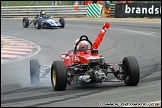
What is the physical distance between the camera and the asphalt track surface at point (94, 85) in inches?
286

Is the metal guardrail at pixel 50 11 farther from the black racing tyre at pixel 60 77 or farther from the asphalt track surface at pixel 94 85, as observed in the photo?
the black racing tyre at pixel 60 77

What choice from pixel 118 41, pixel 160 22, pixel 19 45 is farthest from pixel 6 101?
pixel 160 22

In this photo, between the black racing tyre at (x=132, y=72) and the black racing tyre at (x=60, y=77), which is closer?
the black racing tyre at (x=60, y=77)

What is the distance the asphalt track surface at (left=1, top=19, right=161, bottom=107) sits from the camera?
7.27m

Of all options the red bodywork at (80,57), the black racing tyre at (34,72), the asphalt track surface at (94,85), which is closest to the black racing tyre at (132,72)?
the asphalt track surface at (94,85)

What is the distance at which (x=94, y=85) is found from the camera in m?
9.15

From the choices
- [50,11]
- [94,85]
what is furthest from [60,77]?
[50,11]

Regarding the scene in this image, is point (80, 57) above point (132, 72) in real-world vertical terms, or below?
above

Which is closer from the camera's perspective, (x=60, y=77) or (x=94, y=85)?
(x=60, y=77)

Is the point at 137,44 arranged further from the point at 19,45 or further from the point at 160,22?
the point at 160,22

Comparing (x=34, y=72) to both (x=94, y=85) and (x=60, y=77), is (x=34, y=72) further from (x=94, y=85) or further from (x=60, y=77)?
(x=60, y=77)

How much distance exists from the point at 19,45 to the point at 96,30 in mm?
6957

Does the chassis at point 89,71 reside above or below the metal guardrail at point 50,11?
below

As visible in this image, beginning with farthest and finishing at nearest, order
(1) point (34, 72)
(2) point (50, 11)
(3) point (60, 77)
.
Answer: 1. (2) point (50, 11)
2. (1) point (34, 72)
3. (3) point (60, 77)
